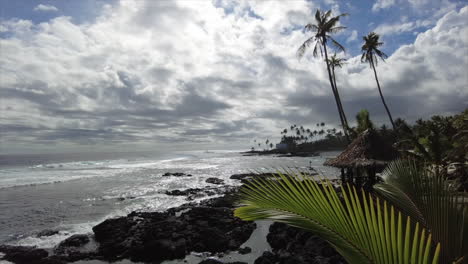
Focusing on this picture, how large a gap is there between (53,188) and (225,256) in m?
24.9

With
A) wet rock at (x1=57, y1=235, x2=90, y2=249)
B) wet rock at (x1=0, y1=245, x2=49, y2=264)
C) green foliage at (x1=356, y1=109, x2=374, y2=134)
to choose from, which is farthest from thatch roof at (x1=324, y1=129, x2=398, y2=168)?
wet rock at (x1=0, y1=245, x2=49, y2=264)

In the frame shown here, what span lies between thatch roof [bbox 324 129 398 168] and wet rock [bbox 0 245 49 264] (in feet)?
44.8

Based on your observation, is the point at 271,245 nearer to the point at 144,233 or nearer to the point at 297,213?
the point at 144,233

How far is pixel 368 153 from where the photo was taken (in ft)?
42.5

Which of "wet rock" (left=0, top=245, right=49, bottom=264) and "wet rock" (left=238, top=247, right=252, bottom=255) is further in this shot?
"wet rock" (left=238, top=247, right=252, bottom=255)

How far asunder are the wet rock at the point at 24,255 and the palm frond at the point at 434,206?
11472 mm

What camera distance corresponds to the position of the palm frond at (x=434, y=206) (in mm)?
1999

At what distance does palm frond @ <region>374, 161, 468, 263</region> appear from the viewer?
6.56ft

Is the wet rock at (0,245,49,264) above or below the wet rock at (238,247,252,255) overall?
above

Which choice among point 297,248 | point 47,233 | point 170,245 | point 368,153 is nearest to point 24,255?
point 47,233

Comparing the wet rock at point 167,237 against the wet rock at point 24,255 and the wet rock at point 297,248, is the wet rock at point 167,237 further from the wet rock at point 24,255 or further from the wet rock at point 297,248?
the wet rock at point 24,255

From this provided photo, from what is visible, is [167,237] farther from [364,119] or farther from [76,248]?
[364,119]

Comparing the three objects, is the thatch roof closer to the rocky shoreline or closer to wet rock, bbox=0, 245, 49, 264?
the rocky shoreline

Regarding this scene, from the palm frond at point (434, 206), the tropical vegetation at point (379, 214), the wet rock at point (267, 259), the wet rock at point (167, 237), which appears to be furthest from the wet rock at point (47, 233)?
the palm frond at point (434, 206)
